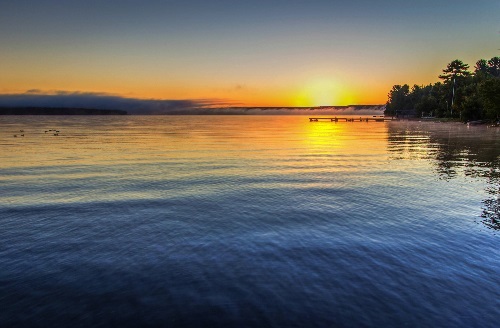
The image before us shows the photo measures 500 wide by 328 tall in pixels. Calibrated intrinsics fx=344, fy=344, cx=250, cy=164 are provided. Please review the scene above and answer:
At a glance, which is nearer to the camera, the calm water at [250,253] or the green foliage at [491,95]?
the calm water at [250,253]

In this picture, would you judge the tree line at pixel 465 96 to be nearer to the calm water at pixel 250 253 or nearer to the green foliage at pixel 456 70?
the green foliage at pixel 456 70

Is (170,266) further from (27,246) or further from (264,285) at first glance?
(27,246)

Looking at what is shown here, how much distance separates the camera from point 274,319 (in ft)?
33.2

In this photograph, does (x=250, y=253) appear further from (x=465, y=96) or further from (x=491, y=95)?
(x=465, y=96)

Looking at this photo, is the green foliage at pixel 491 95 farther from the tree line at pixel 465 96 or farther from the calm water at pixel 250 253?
the calm water at pixel 250 253

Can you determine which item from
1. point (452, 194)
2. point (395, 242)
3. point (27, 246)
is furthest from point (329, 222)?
point (27, 246)

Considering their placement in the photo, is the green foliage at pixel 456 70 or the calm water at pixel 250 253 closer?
the calm water at pixel 250 253

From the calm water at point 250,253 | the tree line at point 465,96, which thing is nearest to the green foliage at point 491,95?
the tree line at point 465,96

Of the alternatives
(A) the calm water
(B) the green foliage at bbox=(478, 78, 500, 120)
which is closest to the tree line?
(B) the green foliage at bbox=(478, 78, 500, 120)

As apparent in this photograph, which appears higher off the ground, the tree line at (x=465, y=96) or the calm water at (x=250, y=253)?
the tree line at (x=465, y=96)

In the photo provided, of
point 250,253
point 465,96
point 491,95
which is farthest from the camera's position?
point 465,96

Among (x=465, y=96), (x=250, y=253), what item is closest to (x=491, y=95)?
(x=465, y=96)

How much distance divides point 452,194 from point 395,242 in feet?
44.9

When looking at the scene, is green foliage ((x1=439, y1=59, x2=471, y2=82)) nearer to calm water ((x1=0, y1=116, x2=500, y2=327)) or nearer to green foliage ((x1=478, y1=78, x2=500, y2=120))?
green foliage ((x1=478, y1=78, x2=500, y2=120))
